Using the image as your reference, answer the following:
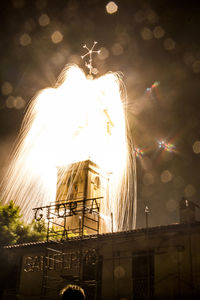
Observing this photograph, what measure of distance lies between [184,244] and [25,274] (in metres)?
12.2

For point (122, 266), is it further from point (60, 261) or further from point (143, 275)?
point (60, 261)

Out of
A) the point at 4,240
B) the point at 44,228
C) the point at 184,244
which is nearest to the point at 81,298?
the point at 184,244

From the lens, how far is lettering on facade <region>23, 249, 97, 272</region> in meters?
24.0

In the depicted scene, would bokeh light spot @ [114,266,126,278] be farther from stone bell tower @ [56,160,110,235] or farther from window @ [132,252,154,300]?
stone bell tower @ [56,160,110,235]

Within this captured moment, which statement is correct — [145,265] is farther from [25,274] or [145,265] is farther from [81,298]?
[81,298]

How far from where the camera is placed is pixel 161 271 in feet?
68.9

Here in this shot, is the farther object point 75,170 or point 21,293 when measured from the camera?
point 75,170

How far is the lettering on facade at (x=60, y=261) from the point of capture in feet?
78.9

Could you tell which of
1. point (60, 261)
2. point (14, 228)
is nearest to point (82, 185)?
point (14, 228)

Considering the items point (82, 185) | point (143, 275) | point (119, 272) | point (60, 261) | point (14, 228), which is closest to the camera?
point (143, 275)

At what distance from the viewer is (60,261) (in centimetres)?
2447

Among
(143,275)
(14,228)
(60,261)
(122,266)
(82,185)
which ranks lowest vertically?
(143,275)

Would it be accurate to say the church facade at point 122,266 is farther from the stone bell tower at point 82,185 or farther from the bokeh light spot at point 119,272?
the stone bell tower at point 82,185

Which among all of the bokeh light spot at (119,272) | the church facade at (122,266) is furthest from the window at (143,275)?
the bokeh light spot at (119,272)
